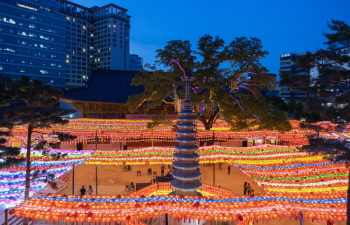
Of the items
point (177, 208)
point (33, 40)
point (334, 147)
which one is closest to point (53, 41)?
point (33, 40)

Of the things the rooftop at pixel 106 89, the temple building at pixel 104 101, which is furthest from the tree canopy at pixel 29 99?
the rooftop at pixel 106 89

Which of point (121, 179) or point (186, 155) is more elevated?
point (186, 155)

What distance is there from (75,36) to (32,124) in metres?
87.5

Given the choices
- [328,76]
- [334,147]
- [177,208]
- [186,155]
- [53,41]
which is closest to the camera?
[334,147]

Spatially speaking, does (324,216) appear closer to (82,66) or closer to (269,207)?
(269,207)

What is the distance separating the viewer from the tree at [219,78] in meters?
17.9

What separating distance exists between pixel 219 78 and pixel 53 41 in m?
56.3

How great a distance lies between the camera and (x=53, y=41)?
61.8m

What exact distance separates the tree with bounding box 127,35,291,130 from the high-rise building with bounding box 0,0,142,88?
4886 cm

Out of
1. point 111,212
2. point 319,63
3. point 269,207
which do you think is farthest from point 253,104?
point 111,212

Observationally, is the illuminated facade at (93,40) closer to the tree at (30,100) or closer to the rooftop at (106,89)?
the rooftop at (106,89)

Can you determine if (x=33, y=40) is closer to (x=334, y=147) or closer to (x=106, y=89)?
(x=106, y=89)

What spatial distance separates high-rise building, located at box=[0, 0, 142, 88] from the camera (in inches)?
2151

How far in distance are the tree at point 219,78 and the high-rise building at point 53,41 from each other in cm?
4886
